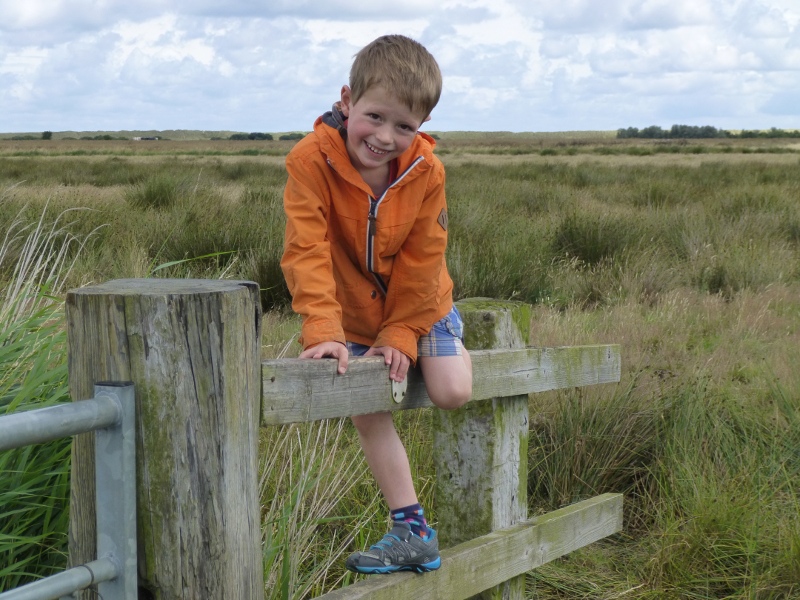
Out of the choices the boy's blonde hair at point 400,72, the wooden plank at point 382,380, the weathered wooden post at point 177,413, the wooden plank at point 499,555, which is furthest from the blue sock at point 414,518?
the boy's blonde hair at point 400,72

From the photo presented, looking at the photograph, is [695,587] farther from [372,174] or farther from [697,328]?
[697,328]

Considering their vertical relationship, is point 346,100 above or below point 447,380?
above

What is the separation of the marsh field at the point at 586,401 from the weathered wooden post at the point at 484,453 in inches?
14.0

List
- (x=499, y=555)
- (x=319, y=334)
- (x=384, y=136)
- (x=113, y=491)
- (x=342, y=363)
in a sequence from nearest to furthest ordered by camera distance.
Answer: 1. (x=113, y=491)
2. (x=342, y=363)
3. (x=319, y=334)
4. (x=384, y=136)
5. (x=499, y=555)

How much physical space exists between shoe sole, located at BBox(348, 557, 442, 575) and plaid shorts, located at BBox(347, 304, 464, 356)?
0.57m

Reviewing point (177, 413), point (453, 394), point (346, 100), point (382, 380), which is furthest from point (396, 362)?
point (177, 413)

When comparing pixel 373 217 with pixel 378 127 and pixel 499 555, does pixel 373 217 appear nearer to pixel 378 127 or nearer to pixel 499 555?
pixel 378 127

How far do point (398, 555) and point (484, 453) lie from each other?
0.55 metres

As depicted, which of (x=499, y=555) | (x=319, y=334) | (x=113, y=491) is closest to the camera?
(x=113, y=491)

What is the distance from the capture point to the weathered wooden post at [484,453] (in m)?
2.79

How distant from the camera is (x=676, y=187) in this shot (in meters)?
16.7

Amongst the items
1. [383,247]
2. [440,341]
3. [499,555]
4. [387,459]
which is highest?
[383,247]

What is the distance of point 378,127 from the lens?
2.34 m

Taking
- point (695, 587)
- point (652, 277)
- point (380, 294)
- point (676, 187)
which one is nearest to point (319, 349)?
point (380, 294)
